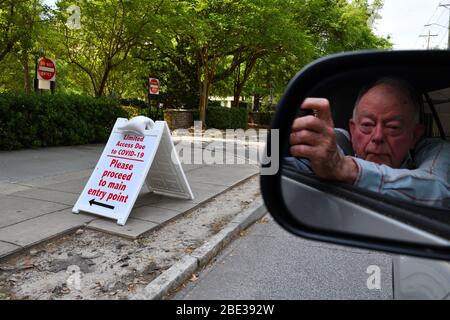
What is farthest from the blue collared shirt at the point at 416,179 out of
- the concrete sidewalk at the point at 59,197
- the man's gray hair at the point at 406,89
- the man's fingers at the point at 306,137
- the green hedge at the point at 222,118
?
the green hedge at the point at 222,118

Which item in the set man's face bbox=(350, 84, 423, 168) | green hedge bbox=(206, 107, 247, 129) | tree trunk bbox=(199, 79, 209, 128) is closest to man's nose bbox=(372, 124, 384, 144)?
man's face bbox=(350, 84, 423, 168)

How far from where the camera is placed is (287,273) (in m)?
4.11

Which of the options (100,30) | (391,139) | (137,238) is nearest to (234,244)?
(137,238)

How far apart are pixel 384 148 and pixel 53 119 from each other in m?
10.9

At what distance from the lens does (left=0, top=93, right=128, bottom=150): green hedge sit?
9.92m

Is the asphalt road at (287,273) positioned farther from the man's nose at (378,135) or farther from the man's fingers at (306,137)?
the man's fingers at (306,137)

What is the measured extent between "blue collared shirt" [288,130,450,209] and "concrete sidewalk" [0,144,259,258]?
146 inches

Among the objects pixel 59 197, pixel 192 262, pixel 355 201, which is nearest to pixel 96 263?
pixel 192 262

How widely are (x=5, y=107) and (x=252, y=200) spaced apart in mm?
6364

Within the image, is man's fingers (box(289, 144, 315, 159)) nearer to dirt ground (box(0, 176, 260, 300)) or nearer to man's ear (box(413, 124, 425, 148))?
man's ear (box(413, 124, 425, 148))

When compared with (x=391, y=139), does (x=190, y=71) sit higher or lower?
higher

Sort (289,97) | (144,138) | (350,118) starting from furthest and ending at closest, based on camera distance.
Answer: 1. (144,138)
2. (350,118)
3. (289,97)

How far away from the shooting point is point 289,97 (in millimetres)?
1278

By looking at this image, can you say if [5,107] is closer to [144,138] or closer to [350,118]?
[144,138]
